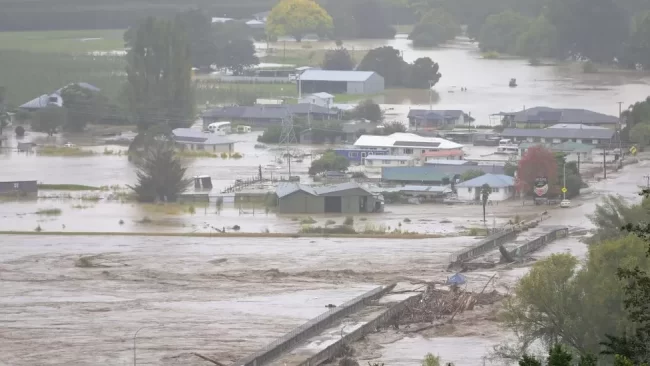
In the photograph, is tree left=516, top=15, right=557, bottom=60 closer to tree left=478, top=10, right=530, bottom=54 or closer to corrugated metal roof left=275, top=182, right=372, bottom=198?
tree left=478, top=10, right=530, bottom=54

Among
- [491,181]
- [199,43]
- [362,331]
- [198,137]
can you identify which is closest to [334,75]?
[199,43]

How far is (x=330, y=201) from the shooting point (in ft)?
73.6

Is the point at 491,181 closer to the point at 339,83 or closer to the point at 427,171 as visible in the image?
the point at 427,171

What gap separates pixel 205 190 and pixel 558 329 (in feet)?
39.3

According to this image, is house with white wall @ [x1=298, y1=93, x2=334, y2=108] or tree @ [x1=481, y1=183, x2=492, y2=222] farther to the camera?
house with white wall @ [x1=298, y1=93, x2=334, y2=108]

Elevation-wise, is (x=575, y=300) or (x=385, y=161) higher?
(x=385, y=161)

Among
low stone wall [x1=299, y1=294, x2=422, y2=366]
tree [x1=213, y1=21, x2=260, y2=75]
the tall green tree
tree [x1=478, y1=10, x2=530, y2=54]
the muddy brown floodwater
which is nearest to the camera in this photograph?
low stone wall [x1=299, y1=294, x2=422, y2=366]

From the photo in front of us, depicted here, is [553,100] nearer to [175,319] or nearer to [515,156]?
[515,156]

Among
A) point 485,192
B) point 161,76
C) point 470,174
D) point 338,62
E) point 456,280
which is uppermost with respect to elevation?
point 338,62

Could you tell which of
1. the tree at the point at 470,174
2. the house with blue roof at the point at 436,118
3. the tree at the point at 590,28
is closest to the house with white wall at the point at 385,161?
the tree at the point at 470,174

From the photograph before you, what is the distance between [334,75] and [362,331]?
25.2 meters

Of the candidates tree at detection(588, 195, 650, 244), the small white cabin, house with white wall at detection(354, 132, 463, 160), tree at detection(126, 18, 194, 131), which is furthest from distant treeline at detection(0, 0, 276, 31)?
tree at detection(588, 195, 650, 244)

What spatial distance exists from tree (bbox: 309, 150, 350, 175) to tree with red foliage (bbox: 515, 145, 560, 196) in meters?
3.26

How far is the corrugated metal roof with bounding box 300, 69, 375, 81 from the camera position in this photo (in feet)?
127
